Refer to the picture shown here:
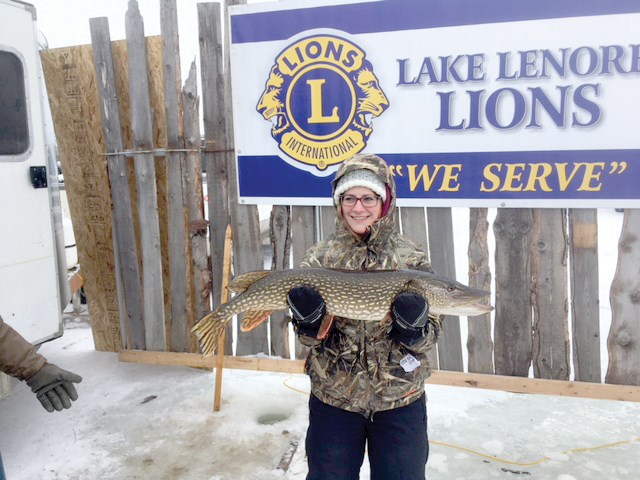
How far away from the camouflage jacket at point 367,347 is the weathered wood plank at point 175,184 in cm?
245

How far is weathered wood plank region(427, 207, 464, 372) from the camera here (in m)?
4.17

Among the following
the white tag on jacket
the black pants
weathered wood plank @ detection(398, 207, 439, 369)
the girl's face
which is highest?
the girl's face

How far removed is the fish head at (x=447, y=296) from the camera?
2461 millimetres

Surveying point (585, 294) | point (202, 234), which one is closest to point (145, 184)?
point (202, 234)

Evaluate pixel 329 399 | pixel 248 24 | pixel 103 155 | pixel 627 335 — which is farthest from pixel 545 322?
pixel 103 155

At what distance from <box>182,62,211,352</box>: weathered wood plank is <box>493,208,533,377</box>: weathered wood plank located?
2.61 m

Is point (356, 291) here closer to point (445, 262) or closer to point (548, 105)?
point (445, 262)

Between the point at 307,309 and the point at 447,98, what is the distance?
229 cm

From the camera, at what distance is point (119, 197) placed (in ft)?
16.3

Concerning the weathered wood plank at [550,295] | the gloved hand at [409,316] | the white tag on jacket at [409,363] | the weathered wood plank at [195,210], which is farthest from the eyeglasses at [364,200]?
the weathered wood plank at [195,210]

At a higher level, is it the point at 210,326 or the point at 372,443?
the point at 210,326

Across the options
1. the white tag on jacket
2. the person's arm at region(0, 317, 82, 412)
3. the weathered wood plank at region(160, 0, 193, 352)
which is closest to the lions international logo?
the weathered wood plank at region(160, 0, 193, 352)

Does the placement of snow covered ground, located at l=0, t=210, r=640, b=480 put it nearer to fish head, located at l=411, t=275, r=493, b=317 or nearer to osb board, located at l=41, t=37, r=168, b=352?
osb board, located at l=41, t=37, r=168, b=352

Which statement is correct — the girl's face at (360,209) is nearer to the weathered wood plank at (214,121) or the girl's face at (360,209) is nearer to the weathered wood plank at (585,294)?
the weathered wood plank at (585,294)
